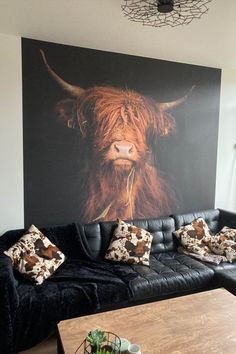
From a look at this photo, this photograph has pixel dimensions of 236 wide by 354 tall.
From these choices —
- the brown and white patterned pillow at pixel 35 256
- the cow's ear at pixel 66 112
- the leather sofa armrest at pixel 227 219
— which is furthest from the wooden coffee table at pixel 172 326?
the cow's ear at pixel 66 112

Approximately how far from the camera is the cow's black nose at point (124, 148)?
333 centimetres

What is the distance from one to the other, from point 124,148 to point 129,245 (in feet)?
3.59

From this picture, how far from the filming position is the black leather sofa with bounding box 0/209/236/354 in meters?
2.14

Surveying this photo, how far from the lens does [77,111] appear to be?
10.2 feet

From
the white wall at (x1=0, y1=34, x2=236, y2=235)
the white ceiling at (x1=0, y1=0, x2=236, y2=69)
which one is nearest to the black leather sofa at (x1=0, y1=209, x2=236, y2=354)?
the white wall at (x1=0, y1=34, x2=236, y2=235)

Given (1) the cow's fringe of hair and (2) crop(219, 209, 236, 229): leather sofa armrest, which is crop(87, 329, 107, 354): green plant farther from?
(2) crop(219, 209, 236, 229): leather sofa armrest

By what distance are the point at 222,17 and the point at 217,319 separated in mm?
2216

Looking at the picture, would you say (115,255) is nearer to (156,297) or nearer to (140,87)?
(156,297)

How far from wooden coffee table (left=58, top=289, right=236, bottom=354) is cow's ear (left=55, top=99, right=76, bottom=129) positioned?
1928 mm

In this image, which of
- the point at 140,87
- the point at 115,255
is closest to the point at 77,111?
the point at 140,87

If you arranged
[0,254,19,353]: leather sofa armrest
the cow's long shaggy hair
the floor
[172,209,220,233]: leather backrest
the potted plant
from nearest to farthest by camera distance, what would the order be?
1. the potted plant
2. [0,254,19,353]: leather sofa armrest
3. the floor
4. the cow's long shaggy hair
5. [172,209,220,233]: leather backrest

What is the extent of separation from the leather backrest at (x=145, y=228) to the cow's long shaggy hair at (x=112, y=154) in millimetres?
211

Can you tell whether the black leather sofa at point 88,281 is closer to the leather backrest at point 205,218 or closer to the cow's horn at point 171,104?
the leather backrest at point 205,218

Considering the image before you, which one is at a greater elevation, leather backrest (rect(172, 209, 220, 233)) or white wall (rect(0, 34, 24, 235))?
white wall (rect(0, 34, 24, 235))
